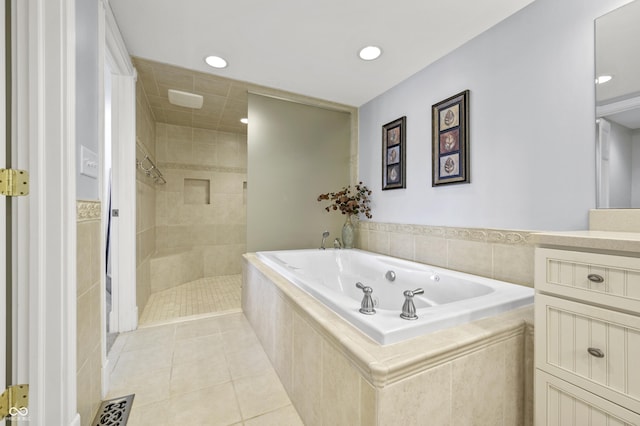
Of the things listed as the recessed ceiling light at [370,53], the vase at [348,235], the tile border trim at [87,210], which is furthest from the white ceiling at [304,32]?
the vase at [348,235]

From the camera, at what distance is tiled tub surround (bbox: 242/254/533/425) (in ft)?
2.56

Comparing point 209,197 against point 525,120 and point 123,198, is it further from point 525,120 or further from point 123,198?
point 525,120

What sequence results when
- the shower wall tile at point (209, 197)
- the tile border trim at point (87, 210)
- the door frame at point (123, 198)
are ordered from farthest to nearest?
the shower wall tile at point (209, 197), the door frame at point (123, 198), the tile border trim at point (87, 210)

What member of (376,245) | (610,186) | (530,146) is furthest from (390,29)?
(376,245)

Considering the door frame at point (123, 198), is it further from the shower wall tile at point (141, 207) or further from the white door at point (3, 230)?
the white door at point (3, 230)

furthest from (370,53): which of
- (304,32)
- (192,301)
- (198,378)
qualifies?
(192,301)

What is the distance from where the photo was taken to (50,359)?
0.92m

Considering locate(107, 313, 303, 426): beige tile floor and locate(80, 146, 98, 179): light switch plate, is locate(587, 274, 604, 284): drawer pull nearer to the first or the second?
locate(107, 313, 303, 426): beige tile floor

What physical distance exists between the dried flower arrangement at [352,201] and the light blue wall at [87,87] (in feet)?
6.49

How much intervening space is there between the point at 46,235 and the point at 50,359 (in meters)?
0.44

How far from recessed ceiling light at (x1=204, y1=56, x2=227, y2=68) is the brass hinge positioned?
222 cm

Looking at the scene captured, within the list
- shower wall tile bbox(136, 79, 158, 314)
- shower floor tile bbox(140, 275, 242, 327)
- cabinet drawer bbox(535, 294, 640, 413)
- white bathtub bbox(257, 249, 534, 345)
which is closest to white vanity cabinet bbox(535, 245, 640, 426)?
cabinet drawer bbox(535, 294, 640, 413)

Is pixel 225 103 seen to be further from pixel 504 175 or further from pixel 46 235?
pixel 504 175

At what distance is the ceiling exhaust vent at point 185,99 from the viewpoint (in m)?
2.71
